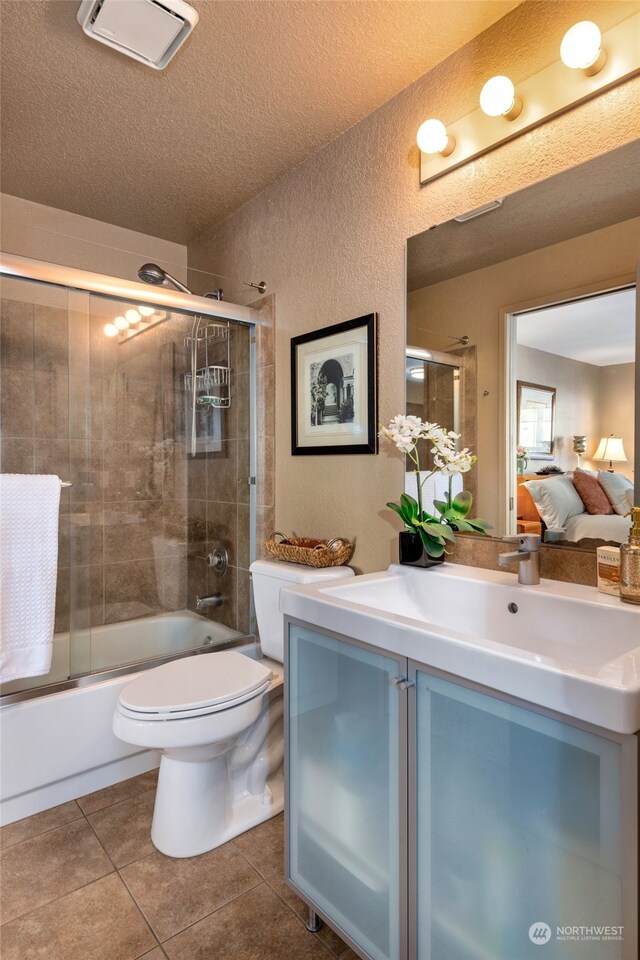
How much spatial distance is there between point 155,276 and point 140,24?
0.97 metres

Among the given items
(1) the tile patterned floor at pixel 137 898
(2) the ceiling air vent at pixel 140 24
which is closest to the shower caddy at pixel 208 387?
(2) the ceiling air vent at pixel 140 24

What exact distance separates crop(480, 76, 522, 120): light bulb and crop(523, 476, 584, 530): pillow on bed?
99 centimetres

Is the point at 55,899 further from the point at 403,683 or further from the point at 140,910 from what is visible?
the point at 403,683

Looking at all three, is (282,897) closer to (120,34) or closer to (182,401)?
(182,401)

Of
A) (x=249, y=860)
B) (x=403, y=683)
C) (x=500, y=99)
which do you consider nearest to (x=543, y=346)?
(x=500, y=99)

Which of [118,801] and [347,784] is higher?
[347,784]

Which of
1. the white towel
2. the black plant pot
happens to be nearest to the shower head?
the white towel

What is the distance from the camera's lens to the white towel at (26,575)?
6.02 ft

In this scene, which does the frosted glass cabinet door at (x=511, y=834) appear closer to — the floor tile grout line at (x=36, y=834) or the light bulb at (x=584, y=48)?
the floor tile grout line at (x=36, y=834)

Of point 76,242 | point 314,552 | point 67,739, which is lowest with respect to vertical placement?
point 67,739

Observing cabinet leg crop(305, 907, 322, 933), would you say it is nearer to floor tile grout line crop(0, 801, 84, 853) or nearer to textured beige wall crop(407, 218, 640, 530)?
floor tile grout line crop(0, 801, 84, 853)

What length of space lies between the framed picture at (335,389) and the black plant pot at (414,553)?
40 centimetres

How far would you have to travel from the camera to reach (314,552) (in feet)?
6.33

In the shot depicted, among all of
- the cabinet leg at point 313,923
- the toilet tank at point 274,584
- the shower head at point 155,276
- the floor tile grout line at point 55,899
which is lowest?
the floor tile grout line at point 55,899
